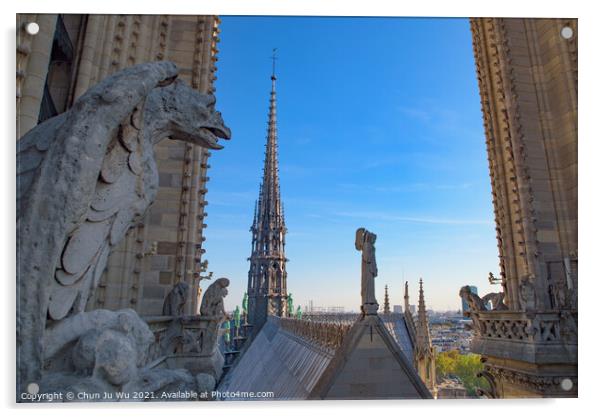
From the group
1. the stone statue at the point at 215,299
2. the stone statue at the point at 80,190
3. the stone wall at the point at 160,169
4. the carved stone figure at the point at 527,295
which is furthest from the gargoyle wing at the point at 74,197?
the carved stone figure at the point at 527,295

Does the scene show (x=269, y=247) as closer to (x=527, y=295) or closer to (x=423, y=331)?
(x=423, y=331)

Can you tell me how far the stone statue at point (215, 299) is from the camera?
224 inches

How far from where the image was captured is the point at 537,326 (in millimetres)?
6113

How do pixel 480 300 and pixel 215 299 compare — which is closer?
pixel 215 299

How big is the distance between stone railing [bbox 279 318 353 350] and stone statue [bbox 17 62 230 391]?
5.00 metres

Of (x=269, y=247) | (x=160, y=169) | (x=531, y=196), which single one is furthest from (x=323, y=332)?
(x=269, y=247)

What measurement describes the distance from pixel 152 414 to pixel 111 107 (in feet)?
7.09

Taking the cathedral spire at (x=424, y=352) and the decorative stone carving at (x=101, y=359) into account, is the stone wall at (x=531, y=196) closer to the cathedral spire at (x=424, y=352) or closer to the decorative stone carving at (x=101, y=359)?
the decorative stone carving at (x=101, y=359)

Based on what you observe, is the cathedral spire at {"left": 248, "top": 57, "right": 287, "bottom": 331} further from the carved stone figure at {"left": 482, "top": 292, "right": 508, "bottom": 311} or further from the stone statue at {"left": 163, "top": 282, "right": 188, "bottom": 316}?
the stone statue at {"left": 163, "top": 282, "right": 188, "bottom": 316}

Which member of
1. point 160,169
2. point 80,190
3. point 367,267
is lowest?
point 367,267

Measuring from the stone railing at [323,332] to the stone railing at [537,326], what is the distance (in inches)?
106

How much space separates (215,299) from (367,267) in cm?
232

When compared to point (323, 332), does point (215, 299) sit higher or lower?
higher

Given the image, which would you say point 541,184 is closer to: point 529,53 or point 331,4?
point 529,53
